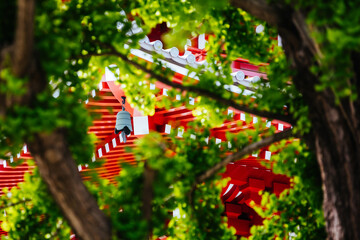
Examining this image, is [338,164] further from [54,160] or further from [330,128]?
→ [54,160]

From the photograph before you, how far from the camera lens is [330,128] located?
2.03 metres

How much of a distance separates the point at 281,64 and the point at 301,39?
0.49m

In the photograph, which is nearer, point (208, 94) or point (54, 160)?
point (54, 160)

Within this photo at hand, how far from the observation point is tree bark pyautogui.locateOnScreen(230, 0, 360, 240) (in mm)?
1961

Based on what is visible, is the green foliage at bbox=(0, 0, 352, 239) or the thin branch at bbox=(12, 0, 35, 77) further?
the green foliage at bbox=(0, 0, 352, 239)

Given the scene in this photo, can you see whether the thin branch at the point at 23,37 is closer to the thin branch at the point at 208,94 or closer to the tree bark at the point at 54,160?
the tree bark at the point at 54,160

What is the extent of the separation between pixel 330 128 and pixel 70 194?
1.10 meters

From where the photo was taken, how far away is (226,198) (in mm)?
5992

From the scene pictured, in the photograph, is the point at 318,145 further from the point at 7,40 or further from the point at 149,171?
the point at 7,40

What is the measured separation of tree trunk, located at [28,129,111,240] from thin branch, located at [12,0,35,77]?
0.30m

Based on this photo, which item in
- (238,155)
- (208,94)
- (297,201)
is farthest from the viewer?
(297,201)

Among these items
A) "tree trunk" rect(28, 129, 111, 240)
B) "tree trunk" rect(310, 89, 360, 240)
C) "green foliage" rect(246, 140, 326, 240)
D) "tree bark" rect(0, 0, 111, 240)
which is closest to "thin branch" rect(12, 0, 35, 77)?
"tree bark" rect(0, 0, 111, 240)

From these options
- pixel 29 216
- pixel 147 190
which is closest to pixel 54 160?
pixel 147 190

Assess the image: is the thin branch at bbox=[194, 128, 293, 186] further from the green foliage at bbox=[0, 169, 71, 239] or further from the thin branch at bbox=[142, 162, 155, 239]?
the green foliage at bbox=[0, 169, 71, 239]
